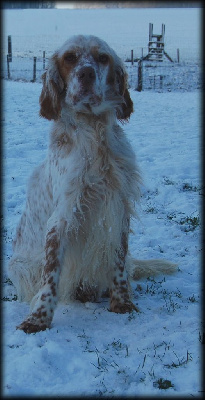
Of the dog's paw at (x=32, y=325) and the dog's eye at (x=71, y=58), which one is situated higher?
the dog's eye at (x=71, y=58)

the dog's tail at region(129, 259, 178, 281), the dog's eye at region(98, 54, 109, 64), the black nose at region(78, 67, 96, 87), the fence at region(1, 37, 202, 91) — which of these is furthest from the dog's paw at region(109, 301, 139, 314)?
the fence at region(1, 37, 202, 91)

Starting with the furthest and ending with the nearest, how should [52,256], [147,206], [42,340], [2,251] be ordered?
[147,206] → [2,251] → [52,256] → [42,340]

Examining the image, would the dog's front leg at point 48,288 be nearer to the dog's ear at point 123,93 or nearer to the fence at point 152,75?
the dog's ear at point 123,93

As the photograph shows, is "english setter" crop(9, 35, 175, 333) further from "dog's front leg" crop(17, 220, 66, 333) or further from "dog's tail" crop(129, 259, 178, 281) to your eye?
"dog's tail" crop(129, 259, 178, 281)

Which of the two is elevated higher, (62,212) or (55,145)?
(55,145)

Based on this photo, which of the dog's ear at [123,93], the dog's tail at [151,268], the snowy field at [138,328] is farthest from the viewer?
the dog's tail at [151,268]

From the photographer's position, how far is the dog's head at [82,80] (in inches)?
121

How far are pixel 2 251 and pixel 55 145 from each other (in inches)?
55.9

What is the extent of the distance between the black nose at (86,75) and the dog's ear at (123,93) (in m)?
0.41

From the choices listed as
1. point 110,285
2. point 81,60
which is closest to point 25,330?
point 110,285

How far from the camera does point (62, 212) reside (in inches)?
122

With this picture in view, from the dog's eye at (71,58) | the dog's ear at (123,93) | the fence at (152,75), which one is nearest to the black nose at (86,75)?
the dog's eye at (71,58)

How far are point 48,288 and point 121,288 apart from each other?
54 centimetres

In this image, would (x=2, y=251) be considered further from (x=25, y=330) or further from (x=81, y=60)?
(x=81, y=60)
